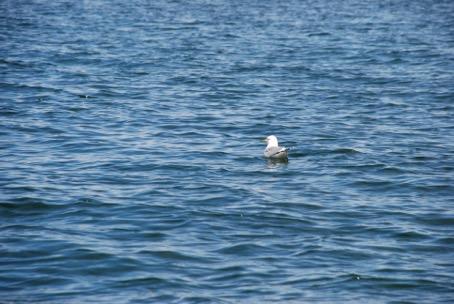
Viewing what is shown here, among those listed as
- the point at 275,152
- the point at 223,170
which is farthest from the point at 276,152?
the point at 223,170

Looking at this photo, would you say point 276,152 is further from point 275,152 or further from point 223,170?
point 223,170

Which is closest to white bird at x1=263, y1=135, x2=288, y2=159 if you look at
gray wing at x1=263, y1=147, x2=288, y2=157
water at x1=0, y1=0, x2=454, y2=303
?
gray wing at x1=263, y1=147, x2=288, y2=157

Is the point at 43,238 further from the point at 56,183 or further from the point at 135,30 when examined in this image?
the point at 135,30

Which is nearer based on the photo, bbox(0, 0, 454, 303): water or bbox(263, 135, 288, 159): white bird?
bbox(0, 0, 454, 303): water

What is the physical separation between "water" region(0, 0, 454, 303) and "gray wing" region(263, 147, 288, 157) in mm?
284

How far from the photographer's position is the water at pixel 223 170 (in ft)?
39.1

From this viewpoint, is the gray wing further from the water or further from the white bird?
the water

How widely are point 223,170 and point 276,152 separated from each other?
1.27 m

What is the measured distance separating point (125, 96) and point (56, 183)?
9.34m

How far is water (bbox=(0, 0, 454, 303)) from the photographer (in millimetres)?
11922

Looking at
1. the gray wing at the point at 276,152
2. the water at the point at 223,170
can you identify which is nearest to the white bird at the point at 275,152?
the gray wing at the point at 276,152

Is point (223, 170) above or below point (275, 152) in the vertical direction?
below

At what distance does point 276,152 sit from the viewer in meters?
18.0

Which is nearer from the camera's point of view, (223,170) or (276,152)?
(223,170)
